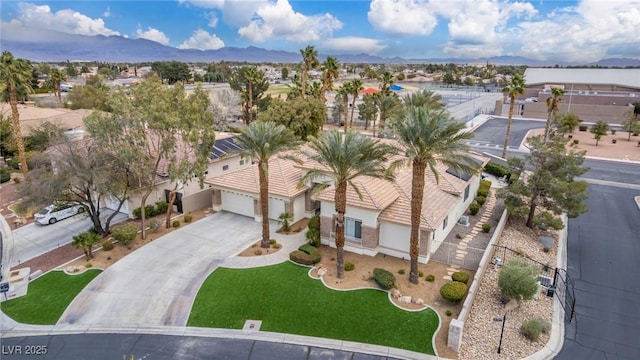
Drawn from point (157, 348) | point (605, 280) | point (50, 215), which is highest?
point (50, 215)

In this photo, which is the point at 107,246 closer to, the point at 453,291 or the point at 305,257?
the point at 305,257

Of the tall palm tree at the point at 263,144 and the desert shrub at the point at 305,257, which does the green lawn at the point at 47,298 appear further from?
the desert shrub at the point at 305,257

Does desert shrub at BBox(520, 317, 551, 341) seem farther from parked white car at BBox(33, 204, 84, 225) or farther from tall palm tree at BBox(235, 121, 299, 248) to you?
parked white car at BBox(33, 204, 84, 225)

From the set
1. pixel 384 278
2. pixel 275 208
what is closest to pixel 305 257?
pixel 384 278

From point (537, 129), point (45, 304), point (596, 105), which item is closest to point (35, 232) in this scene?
point (45, 304)

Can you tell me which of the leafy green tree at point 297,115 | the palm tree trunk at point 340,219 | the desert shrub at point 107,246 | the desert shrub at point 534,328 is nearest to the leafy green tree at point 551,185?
the desert shrub at point 534,328

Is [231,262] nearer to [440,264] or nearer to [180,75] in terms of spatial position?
[440,264]
